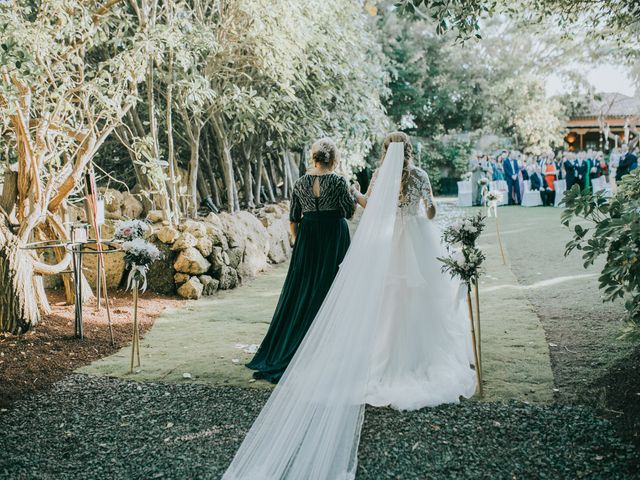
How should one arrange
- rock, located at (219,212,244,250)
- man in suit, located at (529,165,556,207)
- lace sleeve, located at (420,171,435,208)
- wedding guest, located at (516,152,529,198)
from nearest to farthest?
Result: lace sleeve, located at (420,171,435,208)
rock, located at (219,212,244,250)
man in suit, located at (529,165,556,207)
wedding guest, located at (516,152,529,198)

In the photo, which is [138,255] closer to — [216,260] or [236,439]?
[236,439]

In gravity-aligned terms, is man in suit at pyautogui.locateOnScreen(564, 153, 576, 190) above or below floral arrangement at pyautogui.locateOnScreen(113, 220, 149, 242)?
above

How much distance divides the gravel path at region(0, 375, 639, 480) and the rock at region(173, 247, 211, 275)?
14.6 feet

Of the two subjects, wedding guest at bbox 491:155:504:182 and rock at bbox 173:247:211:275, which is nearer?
rock at bbox 173:247:211:275

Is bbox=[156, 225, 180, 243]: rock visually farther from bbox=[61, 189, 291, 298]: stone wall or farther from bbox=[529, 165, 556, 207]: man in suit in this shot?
bbox=[529, 165, 556, 207]: man in suit

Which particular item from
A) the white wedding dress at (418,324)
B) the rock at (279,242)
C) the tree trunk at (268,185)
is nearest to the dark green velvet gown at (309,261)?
the white wedding dress at (418,324)

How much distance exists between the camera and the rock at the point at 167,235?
9320mm

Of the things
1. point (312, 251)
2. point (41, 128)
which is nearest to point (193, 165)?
point (41, 128)

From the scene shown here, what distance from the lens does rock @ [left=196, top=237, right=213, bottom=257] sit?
31.1 ft

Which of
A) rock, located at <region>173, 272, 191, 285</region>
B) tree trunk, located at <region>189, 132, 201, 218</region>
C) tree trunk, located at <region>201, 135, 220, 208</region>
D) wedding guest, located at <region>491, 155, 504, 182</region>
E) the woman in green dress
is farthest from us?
wedding guest, located at <region>491, 155, 504, 182</region>

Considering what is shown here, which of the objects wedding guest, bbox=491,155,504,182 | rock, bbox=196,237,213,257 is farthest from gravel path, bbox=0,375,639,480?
wedding guest, bbox=491,155,504,182

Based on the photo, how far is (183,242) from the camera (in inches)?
365

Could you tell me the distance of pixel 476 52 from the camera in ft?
99.6

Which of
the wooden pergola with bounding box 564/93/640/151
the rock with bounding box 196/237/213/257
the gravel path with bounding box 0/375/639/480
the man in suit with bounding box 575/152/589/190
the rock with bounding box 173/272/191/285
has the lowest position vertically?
the gravel path with bounding box 0/375/639/480
